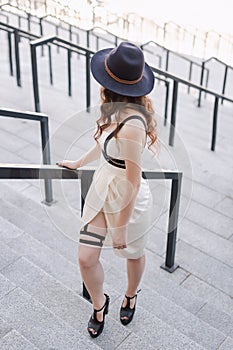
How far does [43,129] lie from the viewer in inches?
139

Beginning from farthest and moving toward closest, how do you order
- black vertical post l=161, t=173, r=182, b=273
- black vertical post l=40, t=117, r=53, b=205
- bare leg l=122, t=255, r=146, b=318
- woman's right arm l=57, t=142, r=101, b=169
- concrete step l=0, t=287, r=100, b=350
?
black vertical post l=40, t=117, r=53, b=205, black vertical post l=161, t=173, r=182, b=273, bare leg l=122, t=255, r=146, b=318, woman's right arm l=57, t=142, r=101, b=169, concrete step l=0, t=287, r=100, b=350

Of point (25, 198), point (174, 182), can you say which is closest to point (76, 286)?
point (174, 182)

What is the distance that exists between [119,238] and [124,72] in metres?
0.73

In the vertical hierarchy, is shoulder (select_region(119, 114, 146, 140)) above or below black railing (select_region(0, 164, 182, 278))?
above

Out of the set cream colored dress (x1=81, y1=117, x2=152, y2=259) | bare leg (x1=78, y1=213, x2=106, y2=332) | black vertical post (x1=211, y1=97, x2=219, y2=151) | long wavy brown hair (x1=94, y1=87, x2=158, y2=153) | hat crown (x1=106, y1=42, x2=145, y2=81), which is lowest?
black vertical post (x1=211, y1=97, x2=219, y2=151)

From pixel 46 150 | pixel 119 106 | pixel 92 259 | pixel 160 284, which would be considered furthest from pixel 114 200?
pixel 46 150

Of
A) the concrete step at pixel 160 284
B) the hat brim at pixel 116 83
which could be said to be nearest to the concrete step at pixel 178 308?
the concrete step at pixel 160 284

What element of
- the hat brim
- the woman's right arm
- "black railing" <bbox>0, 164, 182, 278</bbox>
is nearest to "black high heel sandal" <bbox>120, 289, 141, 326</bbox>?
"black railing" <bbox>0, 164, 182, 278</bbox>

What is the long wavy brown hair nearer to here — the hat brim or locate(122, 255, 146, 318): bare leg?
the hat brim

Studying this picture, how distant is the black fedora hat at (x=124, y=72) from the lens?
2240 mm

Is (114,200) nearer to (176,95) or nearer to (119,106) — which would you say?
(119,106)

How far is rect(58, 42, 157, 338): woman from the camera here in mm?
2250

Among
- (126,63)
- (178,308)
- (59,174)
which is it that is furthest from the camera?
(178,308)

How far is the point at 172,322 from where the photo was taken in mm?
2979
